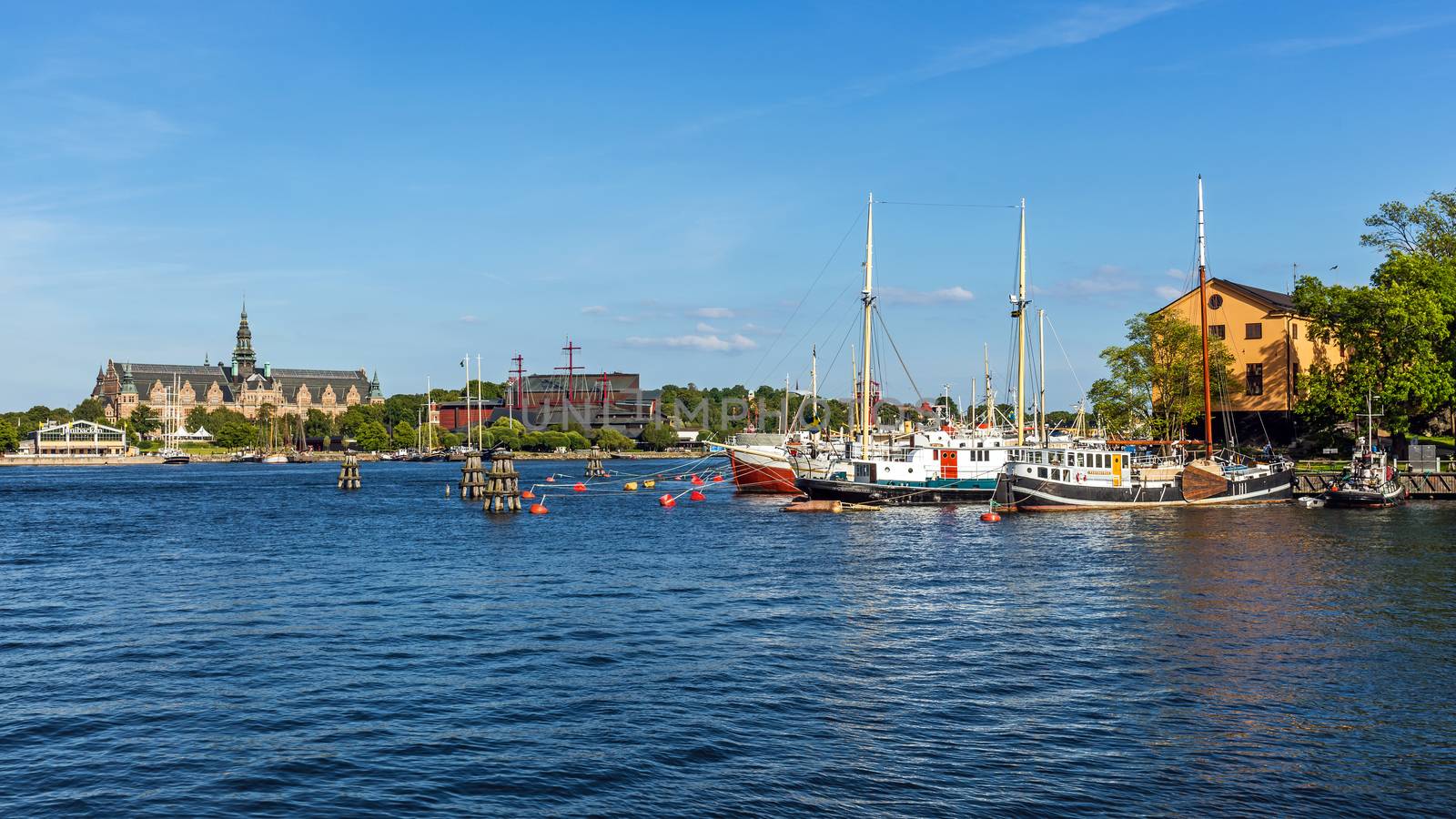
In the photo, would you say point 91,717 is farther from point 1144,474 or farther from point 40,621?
point 1144,474

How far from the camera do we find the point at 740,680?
91.0 feet

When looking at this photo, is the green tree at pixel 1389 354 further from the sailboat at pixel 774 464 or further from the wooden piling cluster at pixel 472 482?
the wooden piling cluster at pixel 472 482

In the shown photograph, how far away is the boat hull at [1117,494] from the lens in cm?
7606

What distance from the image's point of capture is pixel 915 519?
234 feet

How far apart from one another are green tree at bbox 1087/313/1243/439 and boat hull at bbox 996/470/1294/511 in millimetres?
19241

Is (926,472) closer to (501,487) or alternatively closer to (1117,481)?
(1117,481)

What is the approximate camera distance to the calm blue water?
19.9 m

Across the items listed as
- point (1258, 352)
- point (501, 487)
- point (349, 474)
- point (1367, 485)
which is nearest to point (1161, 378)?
point (1258, 352)

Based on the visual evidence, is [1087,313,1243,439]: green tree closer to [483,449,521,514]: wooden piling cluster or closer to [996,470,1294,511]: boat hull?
[996,470,1294,511]: boat hull

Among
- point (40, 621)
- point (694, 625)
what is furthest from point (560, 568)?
point (40, 621)

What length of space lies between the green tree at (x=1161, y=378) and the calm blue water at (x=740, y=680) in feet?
163

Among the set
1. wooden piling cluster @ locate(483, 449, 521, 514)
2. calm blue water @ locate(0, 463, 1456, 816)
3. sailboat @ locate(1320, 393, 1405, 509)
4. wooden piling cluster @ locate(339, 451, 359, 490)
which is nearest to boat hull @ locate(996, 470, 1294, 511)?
sailboat @ locate(1320, 393, 1405, 509)

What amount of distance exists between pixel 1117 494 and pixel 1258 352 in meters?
36.8

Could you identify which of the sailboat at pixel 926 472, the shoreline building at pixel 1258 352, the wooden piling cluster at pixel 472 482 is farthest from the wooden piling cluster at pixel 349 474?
the shoreline building at pixel 1258 352
